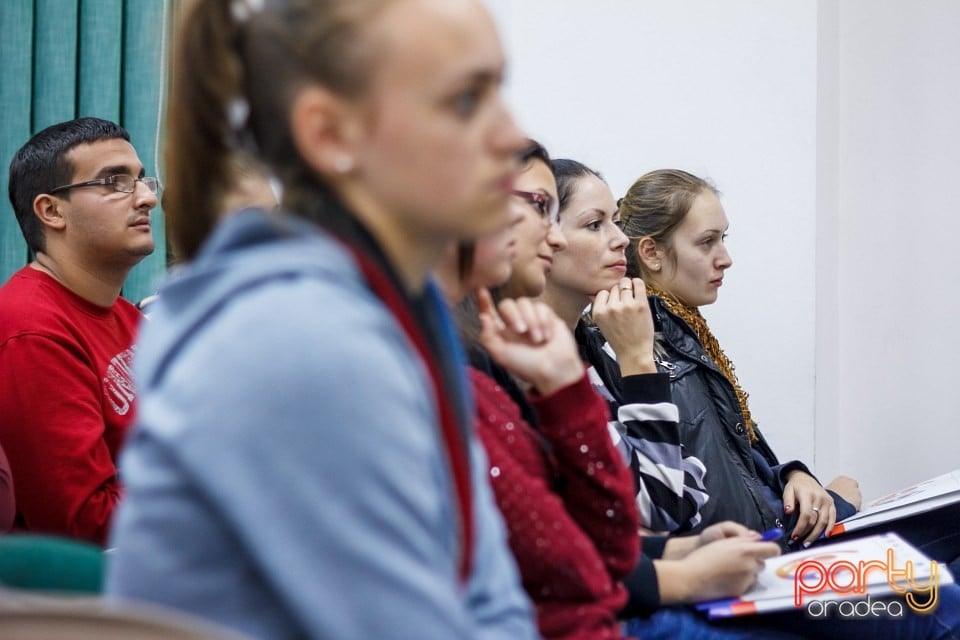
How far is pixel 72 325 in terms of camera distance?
74.7 inches

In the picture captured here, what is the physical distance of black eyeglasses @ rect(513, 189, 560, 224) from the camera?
167 centimetres

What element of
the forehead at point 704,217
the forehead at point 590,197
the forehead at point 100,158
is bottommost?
the forehead at point 704,217

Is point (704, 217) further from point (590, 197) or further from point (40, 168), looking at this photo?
point (40, 168)

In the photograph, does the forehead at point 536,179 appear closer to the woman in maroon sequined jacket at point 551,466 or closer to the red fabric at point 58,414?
the woman in maroon sequined jacket at point 551,466

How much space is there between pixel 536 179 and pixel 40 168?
1.00 m

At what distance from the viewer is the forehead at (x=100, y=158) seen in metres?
2.10

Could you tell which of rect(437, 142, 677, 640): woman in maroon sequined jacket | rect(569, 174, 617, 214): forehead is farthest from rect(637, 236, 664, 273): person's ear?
rect(437, 142, 677, 640): woman in maroon sequined jacket

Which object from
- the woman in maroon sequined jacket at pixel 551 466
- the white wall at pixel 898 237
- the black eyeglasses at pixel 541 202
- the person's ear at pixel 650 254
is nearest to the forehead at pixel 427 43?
the woman in maroon sequined jacket at pixel 551 466

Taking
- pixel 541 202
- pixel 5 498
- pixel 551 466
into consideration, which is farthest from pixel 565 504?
pixel 5 498

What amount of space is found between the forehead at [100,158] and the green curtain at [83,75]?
240mm

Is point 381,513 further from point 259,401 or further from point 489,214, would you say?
point 489,214

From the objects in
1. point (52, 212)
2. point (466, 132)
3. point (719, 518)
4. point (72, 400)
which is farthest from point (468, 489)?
point (52, 212)

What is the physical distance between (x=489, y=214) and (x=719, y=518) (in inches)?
60.7

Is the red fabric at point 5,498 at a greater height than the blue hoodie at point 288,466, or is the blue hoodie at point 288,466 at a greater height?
the blue hoodie at point 288,466
